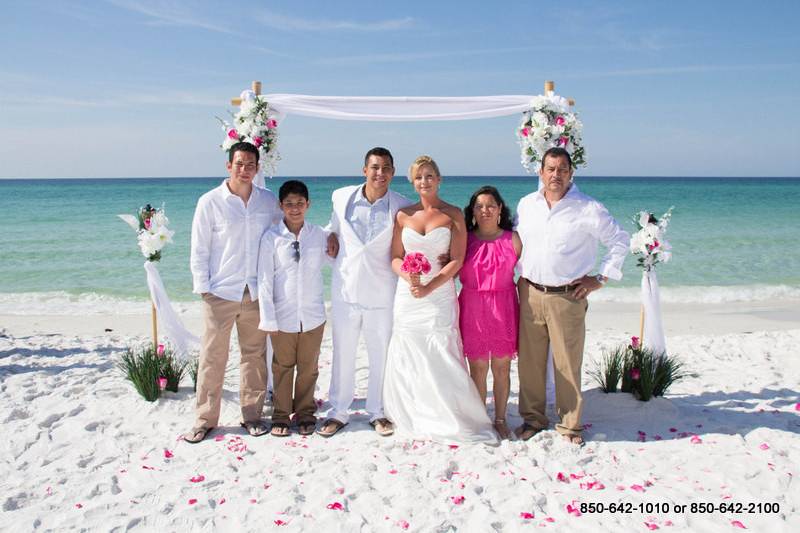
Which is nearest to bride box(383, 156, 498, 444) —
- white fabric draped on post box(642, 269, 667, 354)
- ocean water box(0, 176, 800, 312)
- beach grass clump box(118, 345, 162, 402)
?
white fabric draped on post box(642, 269, 667, 354)

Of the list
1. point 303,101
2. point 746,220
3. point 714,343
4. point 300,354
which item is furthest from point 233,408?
point 746,220

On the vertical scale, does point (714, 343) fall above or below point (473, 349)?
below

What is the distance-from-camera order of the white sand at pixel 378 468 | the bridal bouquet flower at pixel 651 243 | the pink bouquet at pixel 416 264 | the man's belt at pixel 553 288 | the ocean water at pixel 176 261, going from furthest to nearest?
the ocean water at pixel 176 261, the bridal bouquet flower at pixel 651 243, the man's belt at pixel 553 288, the pink bouquet at pixel 416 264, the white sand at pixel 378 468

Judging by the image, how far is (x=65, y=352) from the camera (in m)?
7.71

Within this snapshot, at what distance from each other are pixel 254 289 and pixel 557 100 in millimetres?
3415

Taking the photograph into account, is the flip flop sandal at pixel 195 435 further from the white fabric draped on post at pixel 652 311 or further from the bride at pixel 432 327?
the white fabric draped on post at pixel 652 311

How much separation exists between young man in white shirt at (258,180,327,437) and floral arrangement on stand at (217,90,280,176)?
1016 millimetres

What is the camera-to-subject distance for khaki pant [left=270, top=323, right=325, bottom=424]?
496 centimetres

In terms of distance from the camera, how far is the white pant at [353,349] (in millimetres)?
5008

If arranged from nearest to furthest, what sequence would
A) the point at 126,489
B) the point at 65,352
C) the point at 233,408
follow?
the point at 126,489 → the point at 233,408 → the point at 65,352

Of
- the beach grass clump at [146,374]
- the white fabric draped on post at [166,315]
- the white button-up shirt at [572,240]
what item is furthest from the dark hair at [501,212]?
the beach grass clump at [146,374]

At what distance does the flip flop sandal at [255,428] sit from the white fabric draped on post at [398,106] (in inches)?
120

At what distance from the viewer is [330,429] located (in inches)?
195

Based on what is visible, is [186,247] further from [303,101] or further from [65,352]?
[303,101]
